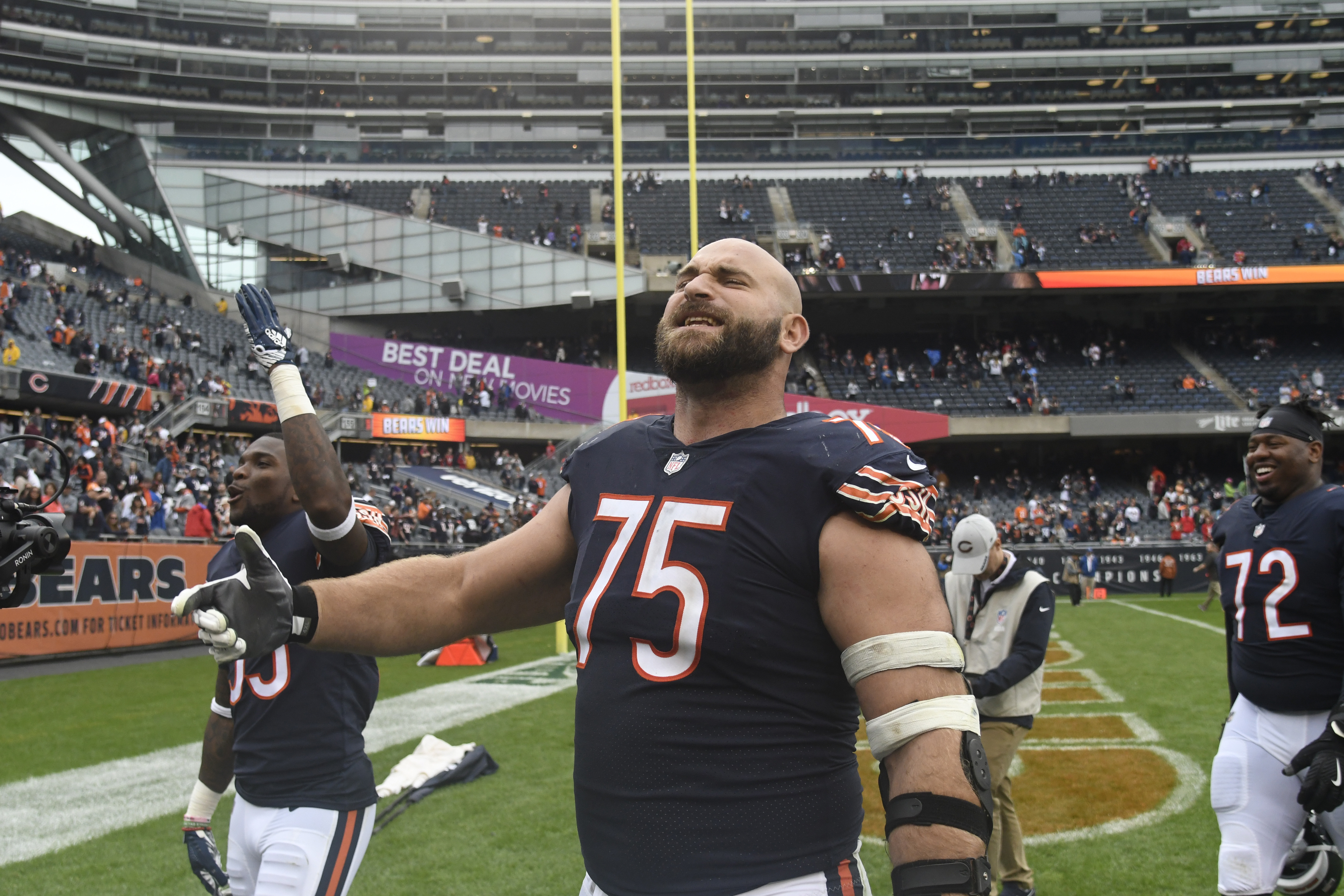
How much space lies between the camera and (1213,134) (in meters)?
47.1

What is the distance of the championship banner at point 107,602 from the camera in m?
13.2

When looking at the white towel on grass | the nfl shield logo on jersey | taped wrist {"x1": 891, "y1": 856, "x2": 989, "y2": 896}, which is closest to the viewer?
taped wrist {"x1": 891, "y1": 856, "x2": 989, "y2": 896}

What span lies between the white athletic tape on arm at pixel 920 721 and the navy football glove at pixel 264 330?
181 cm

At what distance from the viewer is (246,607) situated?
73.3 inches

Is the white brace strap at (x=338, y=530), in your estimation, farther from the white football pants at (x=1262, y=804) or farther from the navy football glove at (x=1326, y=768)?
the white football pants at (x=1262, y=804)

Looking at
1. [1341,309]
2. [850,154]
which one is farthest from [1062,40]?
[1341,309]

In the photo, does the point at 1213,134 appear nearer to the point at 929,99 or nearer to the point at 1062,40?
the point at 1062,40

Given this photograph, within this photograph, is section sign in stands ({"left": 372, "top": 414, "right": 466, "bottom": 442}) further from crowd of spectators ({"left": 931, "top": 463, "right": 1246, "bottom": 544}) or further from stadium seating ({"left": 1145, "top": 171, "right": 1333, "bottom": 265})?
stadium seating ({"left": 1145, "top": 171, "right": 1333, "bottom": 265})

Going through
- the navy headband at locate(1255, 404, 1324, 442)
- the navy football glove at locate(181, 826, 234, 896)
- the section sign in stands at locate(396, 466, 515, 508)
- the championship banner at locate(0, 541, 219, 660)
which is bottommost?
the section sign in stands at locate(396, 466, 515, 508)

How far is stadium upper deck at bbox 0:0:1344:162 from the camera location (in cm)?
4681

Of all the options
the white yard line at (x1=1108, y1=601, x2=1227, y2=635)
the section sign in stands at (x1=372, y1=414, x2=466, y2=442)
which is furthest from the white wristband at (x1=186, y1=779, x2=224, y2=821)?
the section sign in stands at (x1=372, y1=414, x2=466, y2=442)

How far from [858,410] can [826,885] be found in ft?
108

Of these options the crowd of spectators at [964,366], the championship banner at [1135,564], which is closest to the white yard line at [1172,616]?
the championship banner at [1135,564]

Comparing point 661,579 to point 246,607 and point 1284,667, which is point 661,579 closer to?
point 246,607
